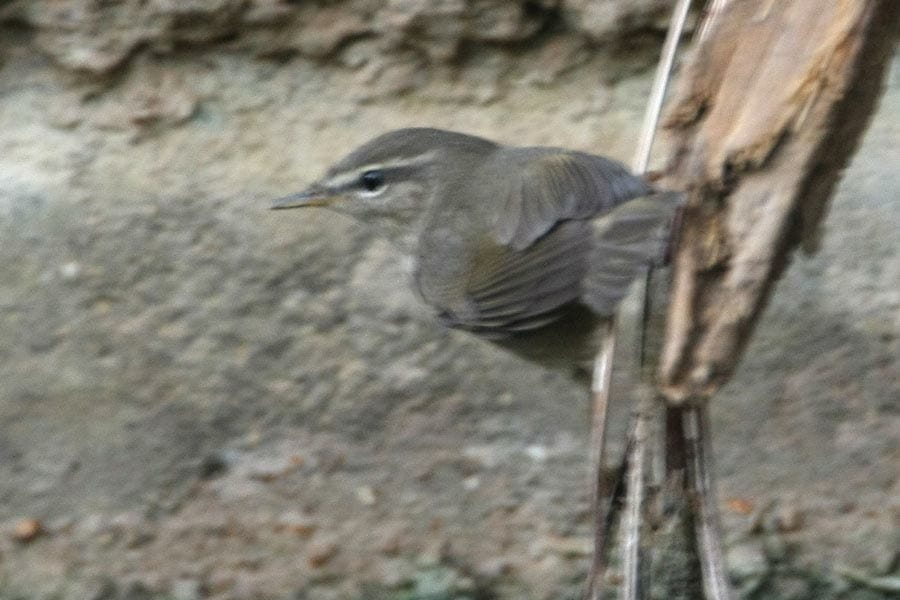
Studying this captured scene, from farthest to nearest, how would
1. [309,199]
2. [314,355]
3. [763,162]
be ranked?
[314,355]
[309,199]
[763,162]

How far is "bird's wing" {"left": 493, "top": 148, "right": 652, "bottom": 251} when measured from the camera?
1.80m

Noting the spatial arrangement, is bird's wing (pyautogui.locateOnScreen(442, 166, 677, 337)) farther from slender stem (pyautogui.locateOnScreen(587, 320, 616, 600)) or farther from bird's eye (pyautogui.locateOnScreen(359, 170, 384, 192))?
bird's eye (pyautogui.locateOnScreen(359, 170, 384, 192))

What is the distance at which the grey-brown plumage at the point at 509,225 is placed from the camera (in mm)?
1757

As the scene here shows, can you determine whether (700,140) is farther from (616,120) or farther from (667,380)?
(616,120)

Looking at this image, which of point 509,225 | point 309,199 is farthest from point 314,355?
point 509,225

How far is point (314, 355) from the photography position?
2273 millimetres

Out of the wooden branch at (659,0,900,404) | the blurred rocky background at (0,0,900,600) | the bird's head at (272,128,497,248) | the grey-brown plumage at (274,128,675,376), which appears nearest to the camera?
the wooden branch at (659,0,900,404)

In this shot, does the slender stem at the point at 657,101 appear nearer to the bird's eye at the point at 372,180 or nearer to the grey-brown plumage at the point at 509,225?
the grey-brown plumage at the point at 509,225

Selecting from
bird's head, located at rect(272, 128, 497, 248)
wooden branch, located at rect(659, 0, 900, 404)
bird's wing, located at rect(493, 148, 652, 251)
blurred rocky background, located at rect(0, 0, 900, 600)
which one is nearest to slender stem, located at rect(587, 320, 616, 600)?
wooden branch, located at rect(659, 0, 900, 404)

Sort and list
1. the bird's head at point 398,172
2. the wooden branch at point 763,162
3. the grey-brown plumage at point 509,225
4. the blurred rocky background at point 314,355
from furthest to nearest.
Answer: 1. the blurred rocky background at point 314,355
2. the bird's head at point 398,172
3. the grey-brown plumage at point 509,225
4. the wooden branch at point 763,162

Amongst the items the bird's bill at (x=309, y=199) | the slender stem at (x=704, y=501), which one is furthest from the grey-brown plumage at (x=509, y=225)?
the slender stem at (x=704, y=501)

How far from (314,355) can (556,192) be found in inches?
22.4

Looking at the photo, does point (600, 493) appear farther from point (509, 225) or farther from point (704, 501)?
point (509, 225)

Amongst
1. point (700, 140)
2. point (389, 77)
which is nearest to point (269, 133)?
point (389, 77)
